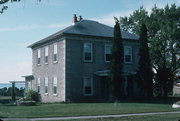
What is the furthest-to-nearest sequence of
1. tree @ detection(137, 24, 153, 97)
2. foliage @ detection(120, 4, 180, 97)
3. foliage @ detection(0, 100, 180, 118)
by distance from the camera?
1. foliage @ detection(120, 4, 180, 97)
2. tree @ detection(137, 24, 153, 97)
3. foliage @ detection(0, 100, 180, 118)

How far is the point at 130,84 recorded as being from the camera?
3972 cm

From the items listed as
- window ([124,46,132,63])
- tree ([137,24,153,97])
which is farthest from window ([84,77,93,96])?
window ([124,46,132,63])

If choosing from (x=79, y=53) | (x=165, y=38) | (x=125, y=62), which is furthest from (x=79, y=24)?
(x=165, y=38)

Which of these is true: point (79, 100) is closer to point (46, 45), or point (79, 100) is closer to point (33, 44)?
point (46, 45)

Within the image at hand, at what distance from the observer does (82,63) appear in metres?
36.5

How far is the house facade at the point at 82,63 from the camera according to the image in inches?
1409

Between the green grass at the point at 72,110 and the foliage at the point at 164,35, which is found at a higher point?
the foliage at the point at 164,35

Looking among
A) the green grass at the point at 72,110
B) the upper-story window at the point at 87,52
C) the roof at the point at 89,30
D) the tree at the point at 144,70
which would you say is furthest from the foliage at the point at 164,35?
the green grass at the point at 72,110

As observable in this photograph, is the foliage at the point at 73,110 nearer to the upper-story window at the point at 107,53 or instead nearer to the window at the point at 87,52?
the window at the point at 87,52

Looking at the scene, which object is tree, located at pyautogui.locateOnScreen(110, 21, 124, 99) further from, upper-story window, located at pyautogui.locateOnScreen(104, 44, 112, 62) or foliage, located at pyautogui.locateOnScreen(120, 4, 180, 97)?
foliage, located at pyautogui.locateOnScreen(120, 4, 180, 97)

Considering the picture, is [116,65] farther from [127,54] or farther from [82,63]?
[127,54]

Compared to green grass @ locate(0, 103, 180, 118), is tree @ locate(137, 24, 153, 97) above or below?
above

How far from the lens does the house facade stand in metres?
35.8

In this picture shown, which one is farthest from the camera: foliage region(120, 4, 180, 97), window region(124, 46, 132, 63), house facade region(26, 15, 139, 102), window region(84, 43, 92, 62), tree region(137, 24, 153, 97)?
foliage region(120, 4, 180, 97)
